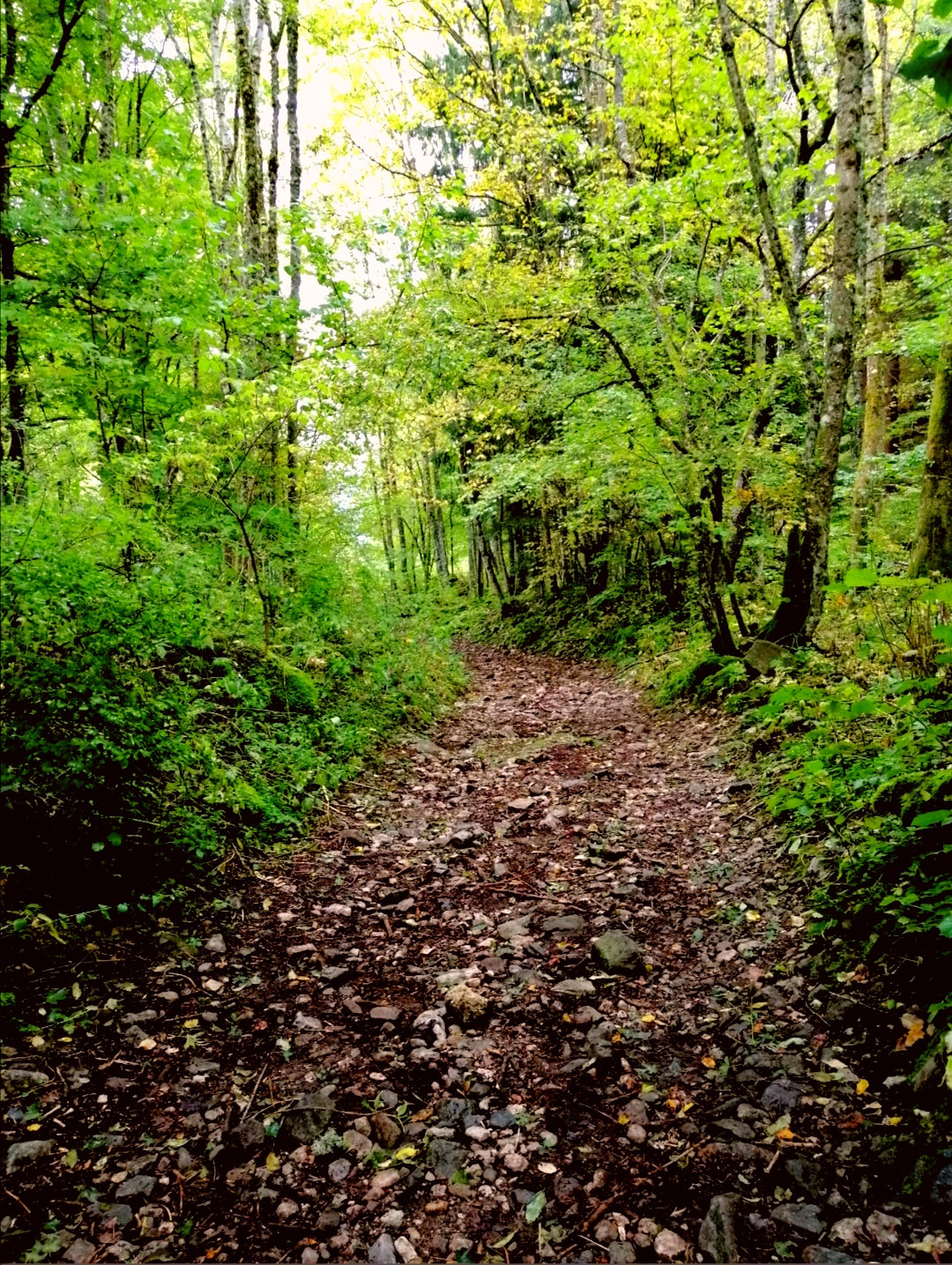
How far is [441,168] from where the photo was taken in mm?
22953

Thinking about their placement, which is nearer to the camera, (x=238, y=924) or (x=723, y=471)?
(x=238, y=924)

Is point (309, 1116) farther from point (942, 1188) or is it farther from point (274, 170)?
point (274, 170)

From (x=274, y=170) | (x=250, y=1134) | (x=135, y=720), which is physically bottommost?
(x=250, y=1134)

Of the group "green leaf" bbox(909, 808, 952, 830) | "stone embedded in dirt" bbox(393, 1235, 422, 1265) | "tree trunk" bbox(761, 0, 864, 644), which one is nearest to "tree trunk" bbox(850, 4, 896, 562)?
"tree trunk" bbox(761, 0, 864, 644)

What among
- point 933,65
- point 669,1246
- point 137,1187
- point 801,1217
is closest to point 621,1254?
point 669,1246

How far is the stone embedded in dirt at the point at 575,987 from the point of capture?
4.03m

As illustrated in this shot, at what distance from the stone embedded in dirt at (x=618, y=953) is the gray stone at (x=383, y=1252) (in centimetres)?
202

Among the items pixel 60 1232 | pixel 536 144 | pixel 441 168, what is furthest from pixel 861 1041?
pixel 441 168

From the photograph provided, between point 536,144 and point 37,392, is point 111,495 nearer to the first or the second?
point 37,392

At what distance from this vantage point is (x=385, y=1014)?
393cm

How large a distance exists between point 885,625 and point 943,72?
593 centimetres

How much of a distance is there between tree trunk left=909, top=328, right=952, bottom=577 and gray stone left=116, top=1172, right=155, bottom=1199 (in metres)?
7.27

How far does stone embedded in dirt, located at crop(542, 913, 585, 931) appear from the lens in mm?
4727

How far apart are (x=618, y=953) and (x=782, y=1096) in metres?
1.37
